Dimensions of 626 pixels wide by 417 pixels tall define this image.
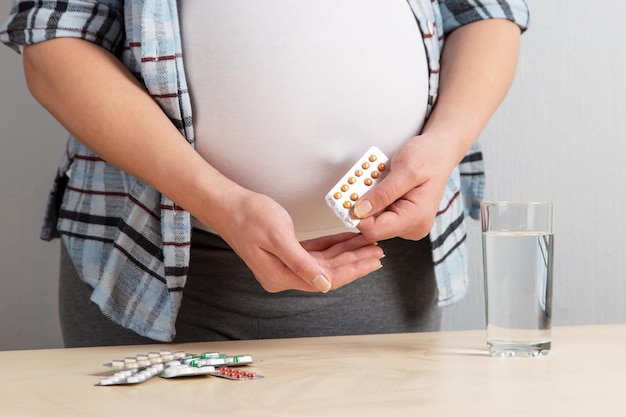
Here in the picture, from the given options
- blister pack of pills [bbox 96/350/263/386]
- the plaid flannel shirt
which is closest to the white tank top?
the plaid flannel shirt

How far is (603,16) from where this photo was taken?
1.67 m

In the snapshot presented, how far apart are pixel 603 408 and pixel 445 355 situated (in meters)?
0.22

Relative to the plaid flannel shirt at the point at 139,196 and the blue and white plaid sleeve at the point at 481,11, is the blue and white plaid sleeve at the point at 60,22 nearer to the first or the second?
the plaid flannel shirt at the point at 139,196

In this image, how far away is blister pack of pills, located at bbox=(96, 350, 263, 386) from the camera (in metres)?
0.67

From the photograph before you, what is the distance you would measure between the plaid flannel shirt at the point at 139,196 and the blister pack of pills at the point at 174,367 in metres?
0.26

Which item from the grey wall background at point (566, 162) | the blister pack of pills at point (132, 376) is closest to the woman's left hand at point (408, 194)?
the blister pack of pills at point (132, 376)

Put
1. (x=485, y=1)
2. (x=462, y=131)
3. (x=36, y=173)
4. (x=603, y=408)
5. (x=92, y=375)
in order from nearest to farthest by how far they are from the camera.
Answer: (x=603, y=408), (x=92, y=375), (x=462, y=131), (x=485, y=1), (x=36, y=173)

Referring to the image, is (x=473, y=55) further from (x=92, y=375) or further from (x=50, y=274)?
(x=50, y=274)

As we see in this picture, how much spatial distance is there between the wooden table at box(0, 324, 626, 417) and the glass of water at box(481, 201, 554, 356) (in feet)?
0.07

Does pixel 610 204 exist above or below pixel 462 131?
below

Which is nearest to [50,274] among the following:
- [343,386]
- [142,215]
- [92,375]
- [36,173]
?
[36,173]

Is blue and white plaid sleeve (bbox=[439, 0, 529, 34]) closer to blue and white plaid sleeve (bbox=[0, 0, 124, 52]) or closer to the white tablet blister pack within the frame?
the white tablet blister pack

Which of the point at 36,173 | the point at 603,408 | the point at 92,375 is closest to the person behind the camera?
the point at 603,408

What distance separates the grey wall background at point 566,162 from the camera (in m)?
1.66
